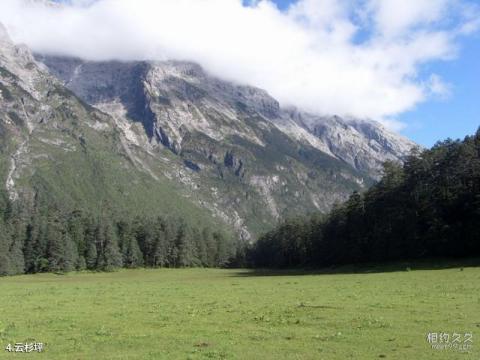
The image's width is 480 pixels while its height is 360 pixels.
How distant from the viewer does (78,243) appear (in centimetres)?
17050

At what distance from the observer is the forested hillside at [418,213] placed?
9762cm

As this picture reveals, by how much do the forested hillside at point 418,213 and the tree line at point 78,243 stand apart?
7162cm

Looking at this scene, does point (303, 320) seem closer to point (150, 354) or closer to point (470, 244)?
point (150, 354)

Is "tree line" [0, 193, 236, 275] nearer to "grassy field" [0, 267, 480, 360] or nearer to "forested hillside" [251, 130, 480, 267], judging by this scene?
"forested hillside" [251, 130, 480, 267]

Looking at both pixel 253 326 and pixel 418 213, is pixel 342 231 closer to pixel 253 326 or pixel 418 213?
pixel 418 213

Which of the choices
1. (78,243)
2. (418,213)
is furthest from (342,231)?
(78,243)

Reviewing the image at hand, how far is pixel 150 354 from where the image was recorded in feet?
80.0

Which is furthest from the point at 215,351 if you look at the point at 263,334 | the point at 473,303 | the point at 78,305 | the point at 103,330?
the point at 78,305

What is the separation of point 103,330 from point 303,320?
43.7ft

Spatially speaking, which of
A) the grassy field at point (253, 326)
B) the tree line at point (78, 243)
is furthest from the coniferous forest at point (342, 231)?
the grassy field at point (253, 326)

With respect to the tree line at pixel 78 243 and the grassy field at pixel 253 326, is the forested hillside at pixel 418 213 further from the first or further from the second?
the tree line at pixel 78 243

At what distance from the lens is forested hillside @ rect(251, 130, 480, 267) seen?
97625 mm

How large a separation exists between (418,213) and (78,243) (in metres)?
116

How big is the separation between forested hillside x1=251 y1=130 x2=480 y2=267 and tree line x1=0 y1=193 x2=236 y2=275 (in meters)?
71.6
